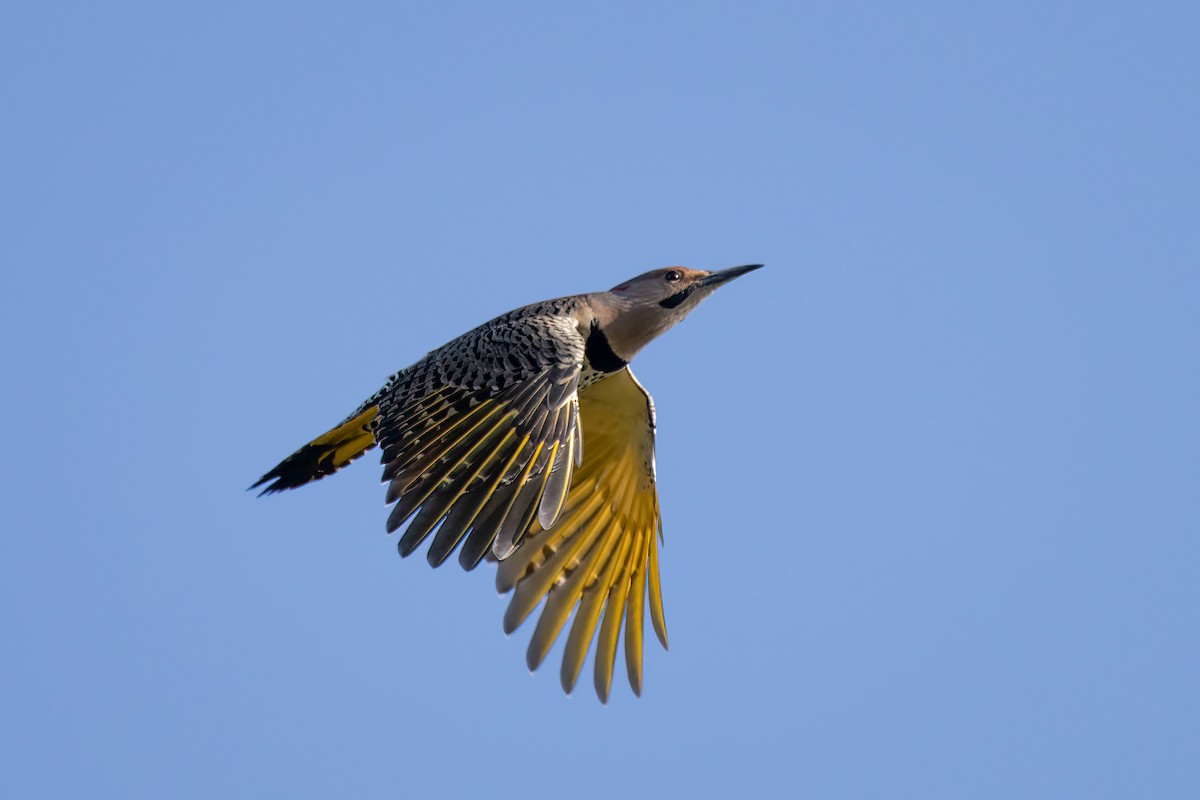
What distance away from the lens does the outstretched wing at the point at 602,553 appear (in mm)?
10266

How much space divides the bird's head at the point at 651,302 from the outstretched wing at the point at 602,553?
1.60 ft

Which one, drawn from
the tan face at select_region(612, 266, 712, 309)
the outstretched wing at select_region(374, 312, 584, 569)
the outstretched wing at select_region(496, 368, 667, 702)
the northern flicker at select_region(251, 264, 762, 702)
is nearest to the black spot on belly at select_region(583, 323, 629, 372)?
the northern flicker at select_region(251, 264, 762, 702)

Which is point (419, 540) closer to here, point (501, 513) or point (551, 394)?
point (501, 513)

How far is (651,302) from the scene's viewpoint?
10.3m

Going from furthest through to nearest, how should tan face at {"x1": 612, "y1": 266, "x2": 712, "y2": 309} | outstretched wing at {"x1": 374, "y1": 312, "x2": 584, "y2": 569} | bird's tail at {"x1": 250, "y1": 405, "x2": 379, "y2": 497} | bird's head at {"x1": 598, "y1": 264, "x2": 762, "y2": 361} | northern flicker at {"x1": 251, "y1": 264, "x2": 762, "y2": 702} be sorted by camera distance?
tan face at {"x1": 612, "y1": 266, "x2": 712, "y2": 309} < bird's head at {"x1": 598, "y1": 264, "x2": 762, "y2": 361} < bird's tail at {"x1": 250, "y1": 405, "x2": 379, "y2": 497} < northern flicker at {"x1": 251, "y1": 264, "x2": 762, "y2": 702} < outstretched wing at {"x1": 374, "y1": 312, "x2": 584, "y2": 569}

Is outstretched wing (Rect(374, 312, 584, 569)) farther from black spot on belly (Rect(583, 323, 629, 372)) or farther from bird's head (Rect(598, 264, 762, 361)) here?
bird's head (Rect(598, 264, 762, 361))

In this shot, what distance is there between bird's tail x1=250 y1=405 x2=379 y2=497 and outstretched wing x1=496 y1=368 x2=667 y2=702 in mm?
1286

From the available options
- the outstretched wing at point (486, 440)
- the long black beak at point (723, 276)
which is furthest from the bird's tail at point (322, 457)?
the long black beak at point (723, 276)

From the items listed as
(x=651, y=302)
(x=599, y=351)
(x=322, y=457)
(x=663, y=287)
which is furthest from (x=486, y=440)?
(x=663, y=287)

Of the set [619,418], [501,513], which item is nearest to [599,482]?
[619,418]

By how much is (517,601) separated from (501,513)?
2307 mm

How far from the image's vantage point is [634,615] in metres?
10.6

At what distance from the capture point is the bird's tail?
10031mm

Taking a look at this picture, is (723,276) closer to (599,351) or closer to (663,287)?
(663,287)
